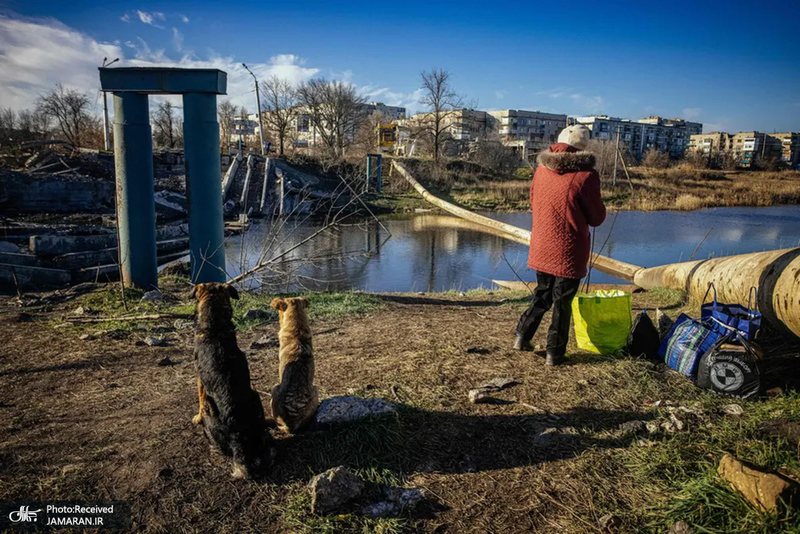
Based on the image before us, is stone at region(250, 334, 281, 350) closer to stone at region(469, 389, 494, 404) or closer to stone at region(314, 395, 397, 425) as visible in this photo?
stone at region(314, 395, 397, 425)

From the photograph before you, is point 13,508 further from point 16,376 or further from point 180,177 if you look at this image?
point 180,177

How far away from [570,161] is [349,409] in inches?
104

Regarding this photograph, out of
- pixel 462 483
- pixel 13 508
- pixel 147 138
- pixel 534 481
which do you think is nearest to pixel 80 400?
pixel 13 508

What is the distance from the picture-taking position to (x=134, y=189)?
702 centimetres

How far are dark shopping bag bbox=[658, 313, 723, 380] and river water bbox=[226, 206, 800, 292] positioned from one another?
2944mm

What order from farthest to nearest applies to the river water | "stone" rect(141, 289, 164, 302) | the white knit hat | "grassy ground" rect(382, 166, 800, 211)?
1. "grassy ground" rect(382, 166, 800, 211)
2. the river water
3. "stone" rect(141, 289, 164, 302)
4. the white knit hat

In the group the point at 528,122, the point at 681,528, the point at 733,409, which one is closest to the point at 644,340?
the point at 733,409

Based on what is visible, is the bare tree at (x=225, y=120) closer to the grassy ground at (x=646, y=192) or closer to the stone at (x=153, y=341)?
the grassy ground at (x=646, y=192)

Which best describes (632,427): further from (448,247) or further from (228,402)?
(448,247)

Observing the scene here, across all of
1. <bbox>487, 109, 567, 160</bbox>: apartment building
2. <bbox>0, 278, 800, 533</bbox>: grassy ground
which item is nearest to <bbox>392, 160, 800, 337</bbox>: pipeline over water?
<bbox>0, 278, 800, 533</bbox>: grassy ground

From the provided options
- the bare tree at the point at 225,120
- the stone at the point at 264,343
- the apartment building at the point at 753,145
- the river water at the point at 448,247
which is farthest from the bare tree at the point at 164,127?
the apartment building at the point at 753,145

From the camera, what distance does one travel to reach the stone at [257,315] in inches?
236

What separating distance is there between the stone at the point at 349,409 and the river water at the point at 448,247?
3.53m

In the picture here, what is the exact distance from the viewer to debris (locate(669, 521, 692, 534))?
7.20ft
